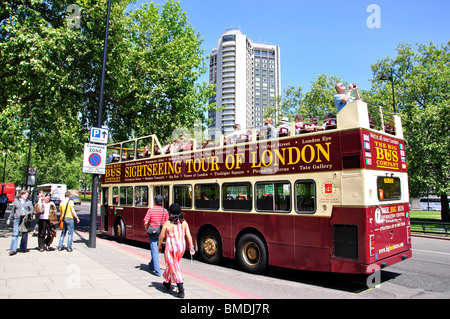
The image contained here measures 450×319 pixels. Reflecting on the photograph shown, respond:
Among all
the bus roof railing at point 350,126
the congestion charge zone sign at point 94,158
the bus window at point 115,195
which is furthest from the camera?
the bus window at point 115,195

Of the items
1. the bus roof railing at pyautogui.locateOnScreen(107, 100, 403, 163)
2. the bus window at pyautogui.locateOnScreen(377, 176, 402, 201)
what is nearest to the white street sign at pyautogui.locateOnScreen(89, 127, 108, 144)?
the bus roof railing at pyautogui.locateOnScreen(107, 100, 403, 163)

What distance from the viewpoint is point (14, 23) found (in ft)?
44.0

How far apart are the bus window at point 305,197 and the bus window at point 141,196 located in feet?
22.1

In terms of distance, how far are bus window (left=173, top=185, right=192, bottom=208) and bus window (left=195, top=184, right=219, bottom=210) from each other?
352 millimetres

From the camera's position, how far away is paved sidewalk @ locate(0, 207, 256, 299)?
5.69 metres

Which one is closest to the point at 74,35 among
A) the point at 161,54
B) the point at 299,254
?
the point at 161,54

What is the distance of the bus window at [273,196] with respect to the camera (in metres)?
7.61

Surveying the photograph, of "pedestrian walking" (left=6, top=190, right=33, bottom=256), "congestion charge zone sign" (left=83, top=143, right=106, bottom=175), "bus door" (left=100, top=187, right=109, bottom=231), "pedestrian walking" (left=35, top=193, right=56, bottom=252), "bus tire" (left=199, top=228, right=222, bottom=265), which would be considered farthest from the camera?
"bus door" (left=100, top=187, right=109, bottom=231)

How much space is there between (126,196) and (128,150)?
6.76 ft

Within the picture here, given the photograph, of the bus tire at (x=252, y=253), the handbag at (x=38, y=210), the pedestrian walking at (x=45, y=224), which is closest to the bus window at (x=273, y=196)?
the bus tire at (x=252, y=253)

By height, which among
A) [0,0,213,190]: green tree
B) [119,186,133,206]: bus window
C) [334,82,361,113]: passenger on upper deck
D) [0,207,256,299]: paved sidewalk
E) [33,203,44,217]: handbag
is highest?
[0,0,213,190]: green tree

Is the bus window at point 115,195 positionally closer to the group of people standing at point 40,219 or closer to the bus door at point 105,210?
the bus door at point 105,210

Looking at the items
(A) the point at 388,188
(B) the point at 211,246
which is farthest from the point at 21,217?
(A) the point at 388,188

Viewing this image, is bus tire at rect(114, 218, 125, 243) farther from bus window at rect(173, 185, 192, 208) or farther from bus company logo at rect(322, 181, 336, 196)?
bus company logo at rect(322, 181, 336, 196)
